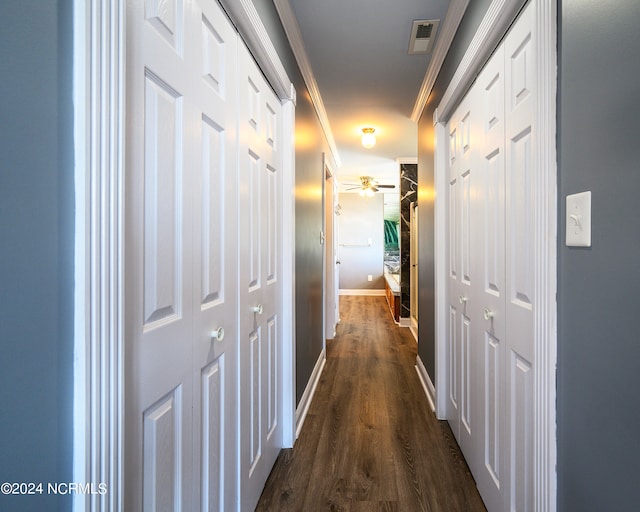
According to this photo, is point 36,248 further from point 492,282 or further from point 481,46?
point 481,46

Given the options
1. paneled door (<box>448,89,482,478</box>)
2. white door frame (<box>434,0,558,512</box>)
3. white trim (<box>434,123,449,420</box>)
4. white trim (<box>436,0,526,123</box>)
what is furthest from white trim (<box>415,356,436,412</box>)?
white trim (<box>436,0,526,123</box>)

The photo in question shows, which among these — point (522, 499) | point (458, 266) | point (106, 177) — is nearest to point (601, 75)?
point (106, 177)

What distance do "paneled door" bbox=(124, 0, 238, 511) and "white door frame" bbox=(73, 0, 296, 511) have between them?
7 centimetres

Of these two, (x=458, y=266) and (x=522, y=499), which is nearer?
(x=522, y=499)

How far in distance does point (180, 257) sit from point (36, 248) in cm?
43

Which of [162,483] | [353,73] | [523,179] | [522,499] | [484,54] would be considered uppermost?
[353,73]

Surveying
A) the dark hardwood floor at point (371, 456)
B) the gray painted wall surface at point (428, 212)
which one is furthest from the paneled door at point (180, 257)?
the gray painted wall surface at point (428, 212)

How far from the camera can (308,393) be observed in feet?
9.09

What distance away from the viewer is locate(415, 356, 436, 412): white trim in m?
2.73

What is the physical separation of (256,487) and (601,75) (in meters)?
1.87

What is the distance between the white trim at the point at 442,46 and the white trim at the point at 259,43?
0.94m

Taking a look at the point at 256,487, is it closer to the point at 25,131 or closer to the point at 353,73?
the point at 25,131

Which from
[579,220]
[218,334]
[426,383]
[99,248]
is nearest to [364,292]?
[426,383]

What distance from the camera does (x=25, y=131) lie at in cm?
52
